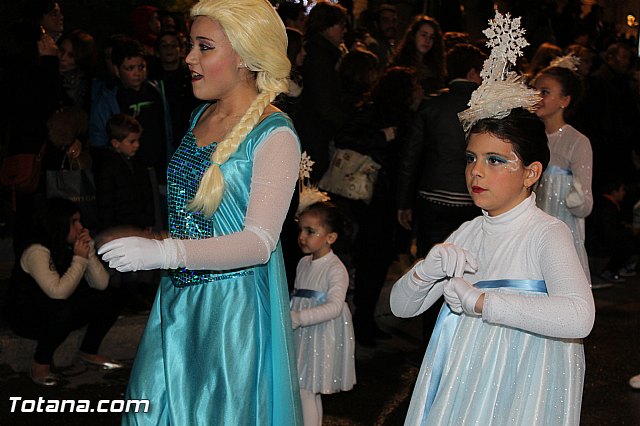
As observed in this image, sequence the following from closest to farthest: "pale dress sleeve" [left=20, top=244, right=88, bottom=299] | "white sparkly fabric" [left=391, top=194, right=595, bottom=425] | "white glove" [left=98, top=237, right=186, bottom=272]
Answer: "white glove" [left=98, top=237, right=186, bottom=272] < "white sparkly fabric" [left=391, top=194, right=595, bottom=425] < "pale dress sleeve" [left=20, top=244, right=88, bottom=299]

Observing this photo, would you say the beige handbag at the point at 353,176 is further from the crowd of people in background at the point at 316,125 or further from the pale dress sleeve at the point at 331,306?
the pale dress sleeve at the point at 331,306

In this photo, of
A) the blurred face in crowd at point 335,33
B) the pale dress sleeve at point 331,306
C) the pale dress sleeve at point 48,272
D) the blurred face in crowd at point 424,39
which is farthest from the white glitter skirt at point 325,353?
the blurred face in crowd at point 424,39

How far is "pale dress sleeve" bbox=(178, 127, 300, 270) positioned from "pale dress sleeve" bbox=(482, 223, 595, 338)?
2.36 ft

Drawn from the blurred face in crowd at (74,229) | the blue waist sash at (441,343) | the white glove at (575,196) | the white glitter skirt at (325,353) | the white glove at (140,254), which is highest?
the white glove at (140,254)

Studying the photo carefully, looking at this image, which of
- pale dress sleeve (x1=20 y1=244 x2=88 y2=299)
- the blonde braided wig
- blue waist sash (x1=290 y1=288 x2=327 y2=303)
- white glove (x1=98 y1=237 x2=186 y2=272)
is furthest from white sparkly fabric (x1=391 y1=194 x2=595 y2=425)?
pale dress sleeve (x1=20 y1=244 x2=88 y2=299)

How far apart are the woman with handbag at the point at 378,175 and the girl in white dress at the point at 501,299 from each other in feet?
12.0

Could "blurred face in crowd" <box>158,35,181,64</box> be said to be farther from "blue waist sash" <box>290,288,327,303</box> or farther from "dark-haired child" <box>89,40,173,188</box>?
"blue waist sash" <box>290,288,327,303</box>

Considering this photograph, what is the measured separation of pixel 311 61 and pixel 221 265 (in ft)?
15.6

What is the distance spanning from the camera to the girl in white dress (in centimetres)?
347

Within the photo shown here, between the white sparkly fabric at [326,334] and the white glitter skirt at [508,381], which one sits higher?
the white glitter skirt at [508,381]

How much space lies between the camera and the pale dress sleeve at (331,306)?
17.5ft

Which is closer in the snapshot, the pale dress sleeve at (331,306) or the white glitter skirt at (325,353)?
the pale dress sleeve at (331,306)

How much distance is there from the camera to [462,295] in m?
3.45

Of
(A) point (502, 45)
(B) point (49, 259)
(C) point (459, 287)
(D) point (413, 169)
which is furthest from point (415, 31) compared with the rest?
(C) point (459, 287)
